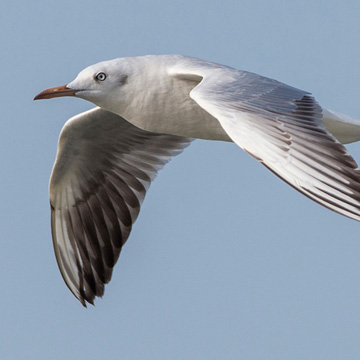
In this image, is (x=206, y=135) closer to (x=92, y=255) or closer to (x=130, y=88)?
(x=130, y=88)

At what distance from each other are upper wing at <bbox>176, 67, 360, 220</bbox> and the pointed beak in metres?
1.22

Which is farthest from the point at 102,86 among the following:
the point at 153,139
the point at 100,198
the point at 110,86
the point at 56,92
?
the point at 100,198

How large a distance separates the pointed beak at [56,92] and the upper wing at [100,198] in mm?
1610

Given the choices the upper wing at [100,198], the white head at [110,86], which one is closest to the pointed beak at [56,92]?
the white head at [110,86]

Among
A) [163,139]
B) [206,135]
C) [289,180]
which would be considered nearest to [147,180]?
[163,139]

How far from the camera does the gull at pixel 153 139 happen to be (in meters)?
7.09

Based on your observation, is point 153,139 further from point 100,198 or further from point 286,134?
point 286,134

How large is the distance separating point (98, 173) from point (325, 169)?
14.8 ft

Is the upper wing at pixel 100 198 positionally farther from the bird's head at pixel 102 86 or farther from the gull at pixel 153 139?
the bird's head at pixel 102 86

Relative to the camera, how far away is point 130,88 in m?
9.13

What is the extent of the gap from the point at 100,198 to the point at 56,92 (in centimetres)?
222

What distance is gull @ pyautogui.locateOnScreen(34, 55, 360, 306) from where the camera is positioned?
7.09m

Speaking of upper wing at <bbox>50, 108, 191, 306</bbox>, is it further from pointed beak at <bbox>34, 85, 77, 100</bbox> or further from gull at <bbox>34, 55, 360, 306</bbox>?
pointed beak at <bbox>34, 85, 77, 100</bbox>

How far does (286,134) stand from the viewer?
743cm
